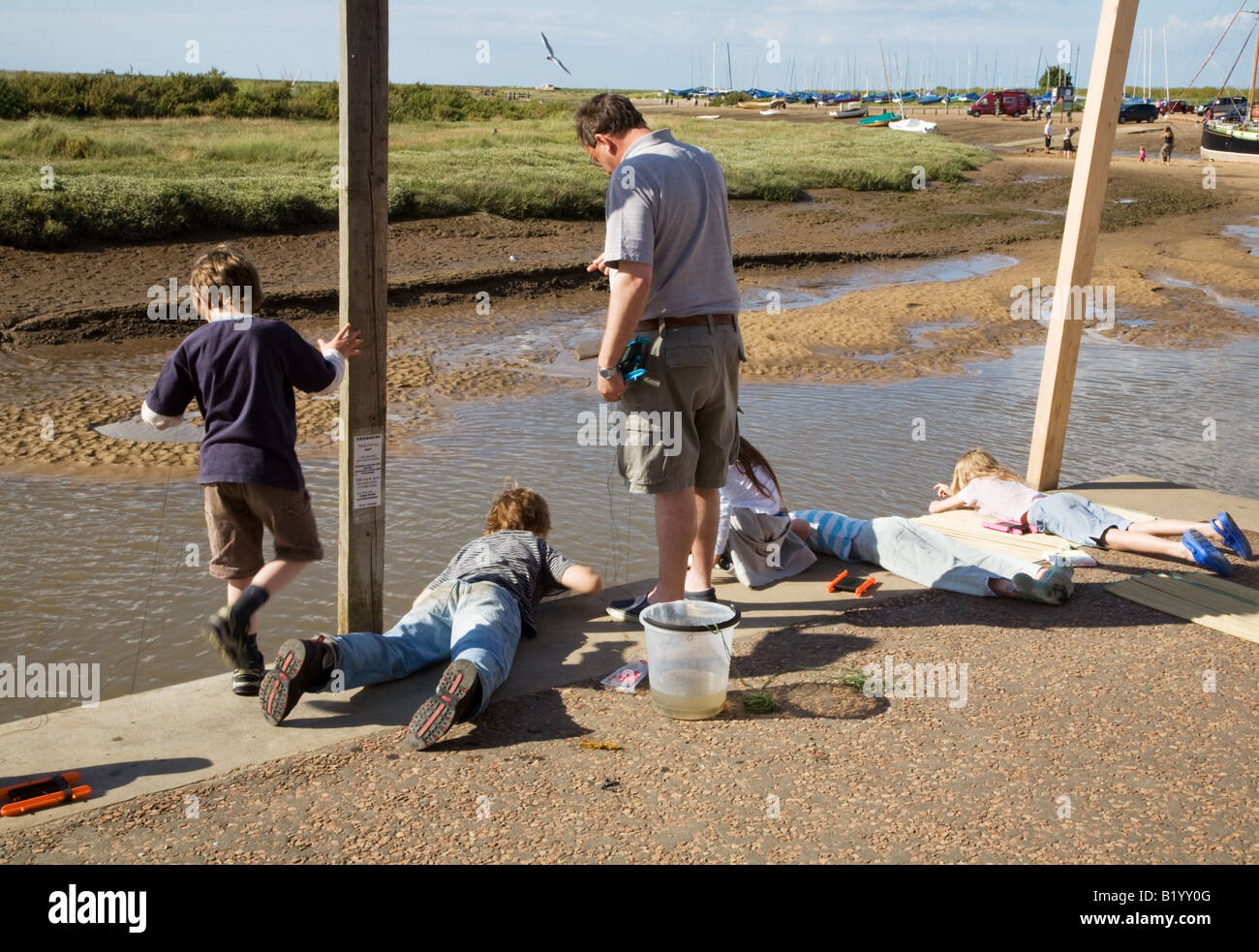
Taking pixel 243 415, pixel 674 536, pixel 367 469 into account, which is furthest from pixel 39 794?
pixel 674 536

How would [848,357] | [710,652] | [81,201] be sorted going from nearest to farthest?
[710,652]
[848,357]
[81,201]

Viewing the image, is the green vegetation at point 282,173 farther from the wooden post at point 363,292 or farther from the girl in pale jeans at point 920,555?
the girl in pale jeans at point 920,555

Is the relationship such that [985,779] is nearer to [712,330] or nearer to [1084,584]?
[712,330]

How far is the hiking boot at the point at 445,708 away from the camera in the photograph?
3.75 metres

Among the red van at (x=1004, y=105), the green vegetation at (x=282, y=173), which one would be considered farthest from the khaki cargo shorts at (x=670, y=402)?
the red van at (x=1004, y=105)

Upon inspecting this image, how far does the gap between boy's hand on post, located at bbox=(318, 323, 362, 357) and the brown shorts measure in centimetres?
54

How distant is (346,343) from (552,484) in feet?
12.6

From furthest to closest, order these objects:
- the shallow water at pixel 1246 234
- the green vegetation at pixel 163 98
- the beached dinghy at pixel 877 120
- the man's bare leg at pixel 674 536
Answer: the beached dinghy at pixel 877 120
the green vegetation at pixel 163 98
the shallow water at pixel 1246 234
the man's bare leg at pixel 674 536

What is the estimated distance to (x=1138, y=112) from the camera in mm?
61344

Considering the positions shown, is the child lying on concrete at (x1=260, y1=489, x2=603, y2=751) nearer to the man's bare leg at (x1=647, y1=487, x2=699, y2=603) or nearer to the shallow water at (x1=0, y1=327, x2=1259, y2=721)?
the man's bare leg at (x1=647, y1=487, x2=699, y2=603)

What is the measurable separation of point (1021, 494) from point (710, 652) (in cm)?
316

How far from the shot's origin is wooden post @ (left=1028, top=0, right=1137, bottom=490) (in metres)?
6.56

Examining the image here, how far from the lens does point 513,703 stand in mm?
4211
